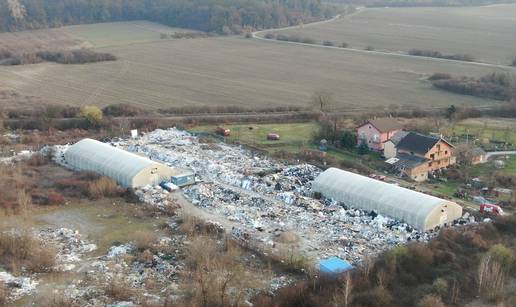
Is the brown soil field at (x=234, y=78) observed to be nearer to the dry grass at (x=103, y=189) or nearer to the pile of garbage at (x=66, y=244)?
the dry grass at (x=103, y=189)

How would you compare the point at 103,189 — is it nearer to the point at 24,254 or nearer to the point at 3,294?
the point at 24,254

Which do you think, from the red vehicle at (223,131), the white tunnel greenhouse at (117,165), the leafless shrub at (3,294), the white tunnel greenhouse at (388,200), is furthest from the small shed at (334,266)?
the red vehicle at (223,131)

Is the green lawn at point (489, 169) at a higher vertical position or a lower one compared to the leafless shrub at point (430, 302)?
lower

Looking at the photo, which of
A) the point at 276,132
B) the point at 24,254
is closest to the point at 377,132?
the point at 276,132

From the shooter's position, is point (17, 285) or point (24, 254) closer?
point (17, 285)

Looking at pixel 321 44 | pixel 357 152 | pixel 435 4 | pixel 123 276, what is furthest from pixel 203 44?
pixel 435 4

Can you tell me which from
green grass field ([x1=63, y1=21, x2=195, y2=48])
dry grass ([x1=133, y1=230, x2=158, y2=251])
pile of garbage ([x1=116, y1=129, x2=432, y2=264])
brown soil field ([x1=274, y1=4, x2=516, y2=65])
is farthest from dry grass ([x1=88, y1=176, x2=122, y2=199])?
brown soil field ([x1=274, y1=4, x2=516, y2=65])
